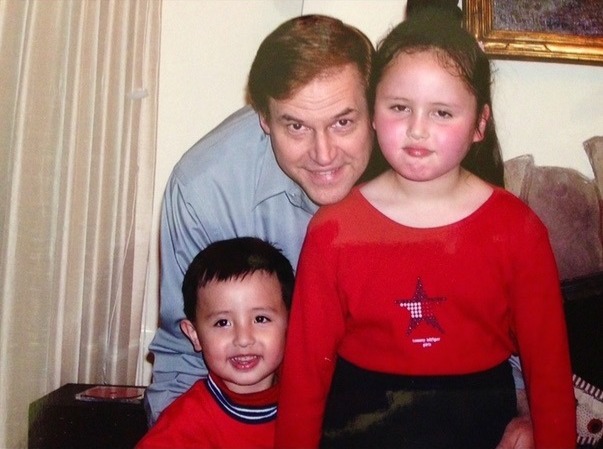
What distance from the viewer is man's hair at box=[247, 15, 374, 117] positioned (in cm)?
101

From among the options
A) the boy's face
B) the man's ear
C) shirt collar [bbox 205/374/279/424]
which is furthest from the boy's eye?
the man's ear

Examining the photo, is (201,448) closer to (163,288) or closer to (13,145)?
(163,288)

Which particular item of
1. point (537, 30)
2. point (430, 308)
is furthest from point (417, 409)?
point (537, 30)

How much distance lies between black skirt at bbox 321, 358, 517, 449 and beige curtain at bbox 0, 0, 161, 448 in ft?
2.05

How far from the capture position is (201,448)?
95cm

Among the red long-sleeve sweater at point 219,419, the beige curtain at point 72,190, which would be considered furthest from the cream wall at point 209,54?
the red long-sleeve sweater at point 219,419

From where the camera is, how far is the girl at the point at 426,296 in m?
0.89

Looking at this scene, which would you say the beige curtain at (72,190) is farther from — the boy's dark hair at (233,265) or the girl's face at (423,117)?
the girl's face at (423,117)

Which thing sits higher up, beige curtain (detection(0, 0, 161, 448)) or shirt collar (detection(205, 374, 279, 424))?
beige curtain (detection(0, 0, 161, 448))

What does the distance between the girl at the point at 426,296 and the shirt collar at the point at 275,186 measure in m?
0.16

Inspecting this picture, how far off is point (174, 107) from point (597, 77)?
88 centimetres

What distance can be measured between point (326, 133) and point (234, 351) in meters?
0.37

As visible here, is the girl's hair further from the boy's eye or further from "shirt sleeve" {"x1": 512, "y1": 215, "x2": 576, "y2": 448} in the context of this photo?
the boy's eye

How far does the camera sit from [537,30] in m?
1.12
